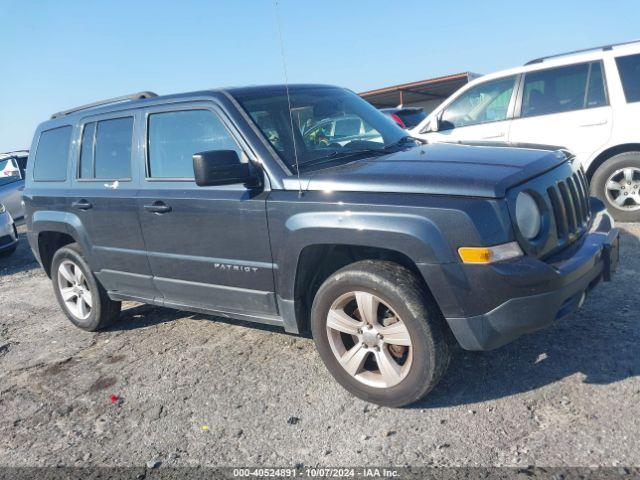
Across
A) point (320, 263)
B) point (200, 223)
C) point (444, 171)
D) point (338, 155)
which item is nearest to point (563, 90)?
point (338, 155)

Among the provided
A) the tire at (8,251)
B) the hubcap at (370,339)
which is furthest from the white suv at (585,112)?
the tire at (8,251)

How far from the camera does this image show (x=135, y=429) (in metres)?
3.25

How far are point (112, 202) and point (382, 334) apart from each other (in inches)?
95.7

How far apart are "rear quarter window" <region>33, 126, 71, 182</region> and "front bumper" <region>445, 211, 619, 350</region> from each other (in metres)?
3.79

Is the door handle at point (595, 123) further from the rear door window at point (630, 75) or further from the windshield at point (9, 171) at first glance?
the windshield at point (9, 171)

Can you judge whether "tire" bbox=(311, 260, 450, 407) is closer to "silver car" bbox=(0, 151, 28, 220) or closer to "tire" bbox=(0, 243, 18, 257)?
"tire" bbox=(0, 243, 18, 257)

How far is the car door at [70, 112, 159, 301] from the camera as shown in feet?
13.6

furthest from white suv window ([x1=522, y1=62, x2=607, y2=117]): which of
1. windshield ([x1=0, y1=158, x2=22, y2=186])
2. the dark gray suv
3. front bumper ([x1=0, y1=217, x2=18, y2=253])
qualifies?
windshield ([x1=0, y1=158, x2=22, y2=186])

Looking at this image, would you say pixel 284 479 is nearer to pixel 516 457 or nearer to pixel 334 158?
pixel 516 457

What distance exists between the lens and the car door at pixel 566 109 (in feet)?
20.4

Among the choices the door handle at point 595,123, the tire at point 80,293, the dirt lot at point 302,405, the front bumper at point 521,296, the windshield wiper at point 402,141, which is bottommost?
the dirt lot at point 302,405

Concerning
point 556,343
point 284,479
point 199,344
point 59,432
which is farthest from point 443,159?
point 59,432

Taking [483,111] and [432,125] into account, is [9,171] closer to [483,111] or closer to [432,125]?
[432,125]

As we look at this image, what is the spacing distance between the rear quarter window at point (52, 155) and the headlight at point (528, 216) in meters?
3.87
